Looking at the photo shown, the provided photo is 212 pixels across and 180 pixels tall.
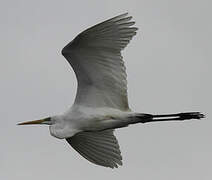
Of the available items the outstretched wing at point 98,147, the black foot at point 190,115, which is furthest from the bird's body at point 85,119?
the black foot at point 190,115

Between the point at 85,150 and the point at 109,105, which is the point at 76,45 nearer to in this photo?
the point at 109,105

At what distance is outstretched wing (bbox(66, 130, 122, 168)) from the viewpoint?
1303 centimetres

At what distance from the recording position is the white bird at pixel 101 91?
11891mm

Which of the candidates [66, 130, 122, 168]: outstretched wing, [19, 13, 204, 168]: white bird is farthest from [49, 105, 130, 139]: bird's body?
[66, 130, 122, 168]: outstretched wing

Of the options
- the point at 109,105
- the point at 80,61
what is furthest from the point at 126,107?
the point at 80,61

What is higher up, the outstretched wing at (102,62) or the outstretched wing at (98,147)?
the outstretched wing at (102,62)

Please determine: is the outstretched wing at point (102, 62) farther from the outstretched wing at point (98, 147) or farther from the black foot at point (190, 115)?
the black foot at point (190, 115)

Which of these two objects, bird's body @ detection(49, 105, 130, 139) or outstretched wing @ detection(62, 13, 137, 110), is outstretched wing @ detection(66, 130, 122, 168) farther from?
outstretched wing @ detection(62, 13, 137, 110)

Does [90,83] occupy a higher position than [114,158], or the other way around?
[90,83]

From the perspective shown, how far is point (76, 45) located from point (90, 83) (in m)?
0.75

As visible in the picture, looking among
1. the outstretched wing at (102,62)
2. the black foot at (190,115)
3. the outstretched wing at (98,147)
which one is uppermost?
the outstretched wing at (102,62)

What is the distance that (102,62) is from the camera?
480 inches

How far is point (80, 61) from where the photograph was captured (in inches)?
479

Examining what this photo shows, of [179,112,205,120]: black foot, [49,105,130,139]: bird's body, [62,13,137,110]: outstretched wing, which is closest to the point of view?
[62,13,137,110]: outstretched wing
